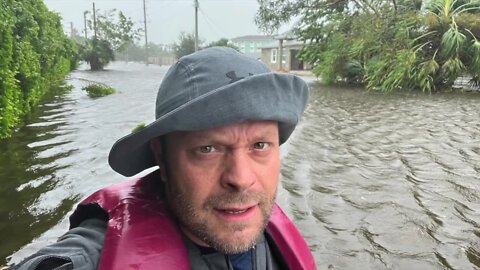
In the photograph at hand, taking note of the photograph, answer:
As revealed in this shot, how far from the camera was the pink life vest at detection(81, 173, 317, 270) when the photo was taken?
1.04 m

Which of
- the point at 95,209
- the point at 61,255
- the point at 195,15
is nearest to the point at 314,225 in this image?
the point at 95,209

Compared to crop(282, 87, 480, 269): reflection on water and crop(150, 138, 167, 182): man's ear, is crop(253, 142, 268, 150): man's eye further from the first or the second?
crop(282, 87, 480, 269): reflection on water

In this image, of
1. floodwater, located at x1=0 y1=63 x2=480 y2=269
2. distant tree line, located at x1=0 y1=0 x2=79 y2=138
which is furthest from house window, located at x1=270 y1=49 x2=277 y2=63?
floodwater, located at x1=0 y1=63 x2=480 y2=269

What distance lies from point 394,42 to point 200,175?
1704 centimetres

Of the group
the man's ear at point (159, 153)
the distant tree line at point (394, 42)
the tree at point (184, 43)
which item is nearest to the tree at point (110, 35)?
the tree at point (184, 43)

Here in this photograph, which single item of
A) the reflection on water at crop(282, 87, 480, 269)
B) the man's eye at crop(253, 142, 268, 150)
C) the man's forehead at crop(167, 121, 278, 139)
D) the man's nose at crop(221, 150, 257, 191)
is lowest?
the reflection on water at crop(282, 87, 480, 269)

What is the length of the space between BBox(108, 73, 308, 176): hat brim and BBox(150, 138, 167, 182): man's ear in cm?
4

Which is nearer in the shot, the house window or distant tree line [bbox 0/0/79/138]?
distant tree line [bbox 0/0/79/138]

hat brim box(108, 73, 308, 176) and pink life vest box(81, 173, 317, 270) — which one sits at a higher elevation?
hat brim box(108, 73, 308, 176)

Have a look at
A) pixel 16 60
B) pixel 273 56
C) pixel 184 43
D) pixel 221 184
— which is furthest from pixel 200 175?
pixel 184 43

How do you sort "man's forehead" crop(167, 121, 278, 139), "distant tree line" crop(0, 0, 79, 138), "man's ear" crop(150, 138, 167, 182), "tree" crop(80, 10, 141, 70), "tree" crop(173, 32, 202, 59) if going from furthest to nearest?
"tree" crop(173, 32, 202, 59) < "tree" crop(80, 10, 141, 70) < "distant tree line" crop(0, 0, 79, 138) < "man's ear" crop(150, 138, 167, 182) < "man's forehead" crop(167, 121, 278, 139)

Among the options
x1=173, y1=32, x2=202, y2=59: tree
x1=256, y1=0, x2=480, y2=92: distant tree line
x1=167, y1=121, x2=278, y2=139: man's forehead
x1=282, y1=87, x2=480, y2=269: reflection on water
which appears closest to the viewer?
x1=167, y1=121, x2=278, y2=139: man's forehead

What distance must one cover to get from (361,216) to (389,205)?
439mm

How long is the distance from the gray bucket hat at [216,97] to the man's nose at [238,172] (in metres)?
0.14
